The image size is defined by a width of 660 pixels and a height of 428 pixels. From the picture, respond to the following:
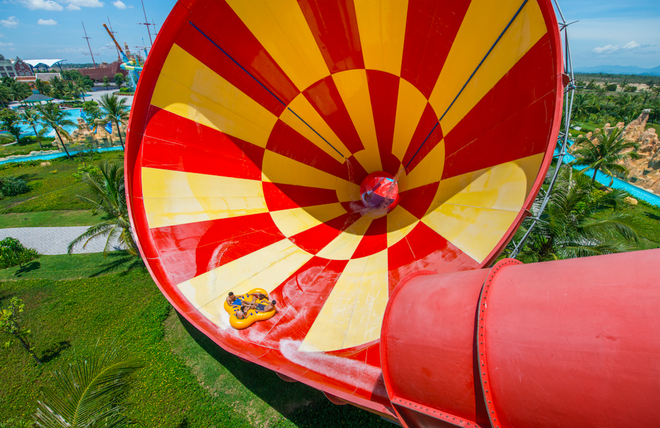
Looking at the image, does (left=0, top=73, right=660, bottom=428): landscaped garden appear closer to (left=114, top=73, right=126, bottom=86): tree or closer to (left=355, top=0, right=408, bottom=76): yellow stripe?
(left=355, top=0, right=408, bottom=76): yellow stripe

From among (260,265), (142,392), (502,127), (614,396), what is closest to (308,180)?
(260,265)

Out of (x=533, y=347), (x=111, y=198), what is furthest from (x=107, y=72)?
(x=533, y=347)

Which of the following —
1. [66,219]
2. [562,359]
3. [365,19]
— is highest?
[365,19]

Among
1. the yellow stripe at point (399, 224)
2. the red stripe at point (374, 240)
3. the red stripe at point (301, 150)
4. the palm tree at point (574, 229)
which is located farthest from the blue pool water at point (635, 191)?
the red stripe at point (301, 150)

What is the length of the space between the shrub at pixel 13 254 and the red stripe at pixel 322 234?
1414cm

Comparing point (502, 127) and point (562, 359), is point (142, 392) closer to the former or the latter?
point (562, 359)

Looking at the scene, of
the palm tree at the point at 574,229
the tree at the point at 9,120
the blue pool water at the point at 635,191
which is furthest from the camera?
the tree at the point at 9,120

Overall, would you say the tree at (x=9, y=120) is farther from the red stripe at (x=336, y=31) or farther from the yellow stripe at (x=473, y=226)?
the yellow stripe at (x=473, y=226)

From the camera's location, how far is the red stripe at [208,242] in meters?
4.39

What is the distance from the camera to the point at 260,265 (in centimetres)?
475

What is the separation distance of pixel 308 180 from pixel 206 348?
562cm

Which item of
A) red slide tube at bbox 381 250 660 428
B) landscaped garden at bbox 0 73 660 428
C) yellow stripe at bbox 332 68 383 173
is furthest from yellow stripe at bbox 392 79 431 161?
landscaped garden at bbox 0 73 660 428

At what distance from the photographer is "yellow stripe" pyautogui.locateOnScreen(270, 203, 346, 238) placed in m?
5.34

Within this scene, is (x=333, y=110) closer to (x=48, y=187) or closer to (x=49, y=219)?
(x=49, y=219)
